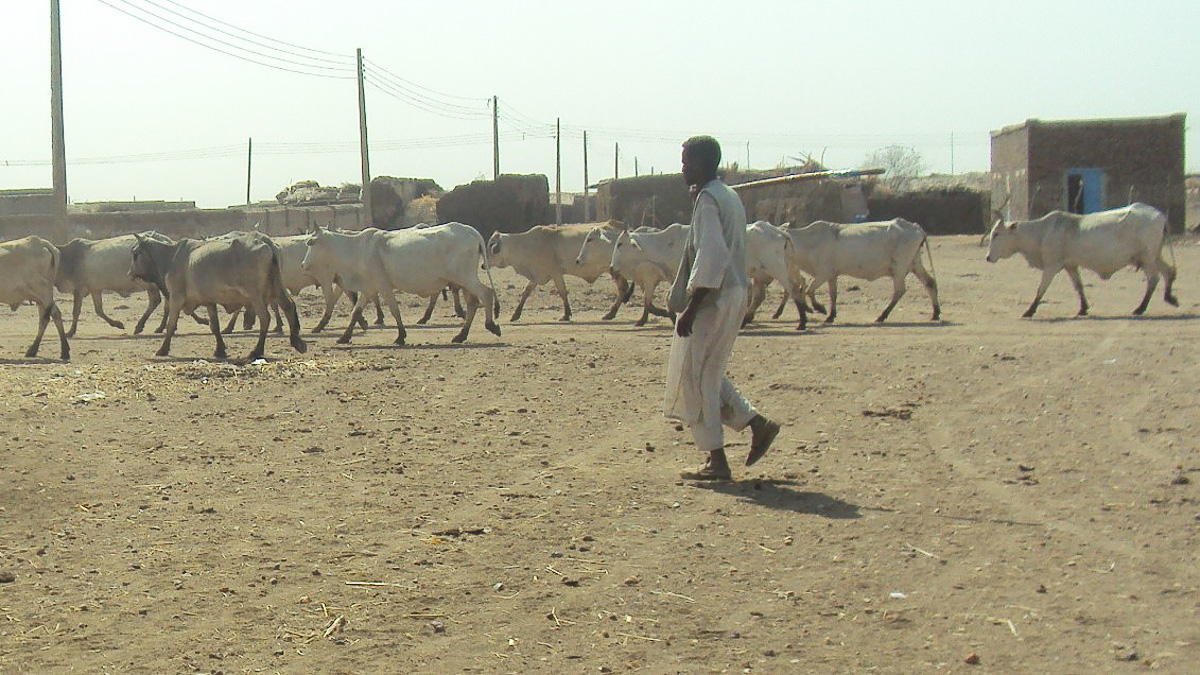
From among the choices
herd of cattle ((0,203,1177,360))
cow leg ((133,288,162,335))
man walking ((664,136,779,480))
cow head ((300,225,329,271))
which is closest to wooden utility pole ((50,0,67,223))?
herd of cattle ((0,203,1177,360))

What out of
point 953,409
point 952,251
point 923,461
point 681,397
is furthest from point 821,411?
point 952,251

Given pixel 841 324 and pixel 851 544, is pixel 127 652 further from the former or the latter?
pixel 841 324

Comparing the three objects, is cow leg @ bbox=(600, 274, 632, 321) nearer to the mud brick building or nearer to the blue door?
the mud brick building

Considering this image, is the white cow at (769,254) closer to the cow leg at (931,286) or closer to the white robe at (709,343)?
the cow leg at (931,286)

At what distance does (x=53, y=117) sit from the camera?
89.5 ft

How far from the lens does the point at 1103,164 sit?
37.7m

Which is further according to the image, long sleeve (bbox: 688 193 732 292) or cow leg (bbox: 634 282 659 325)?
cow leg (bbox: 634 282 659 325)

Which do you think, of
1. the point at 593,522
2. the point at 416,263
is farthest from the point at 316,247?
the point at 593,522

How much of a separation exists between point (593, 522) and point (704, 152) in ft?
7.22

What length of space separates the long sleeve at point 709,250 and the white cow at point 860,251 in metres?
13.2

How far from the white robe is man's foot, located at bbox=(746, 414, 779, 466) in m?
0.07

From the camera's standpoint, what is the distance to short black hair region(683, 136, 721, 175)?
26.1ft

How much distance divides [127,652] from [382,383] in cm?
780

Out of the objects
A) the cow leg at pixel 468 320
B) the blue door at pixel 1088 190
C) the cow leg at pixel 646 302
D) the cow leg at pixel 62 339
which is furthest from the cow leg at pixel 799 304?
the blue door at pixel 1088 190
